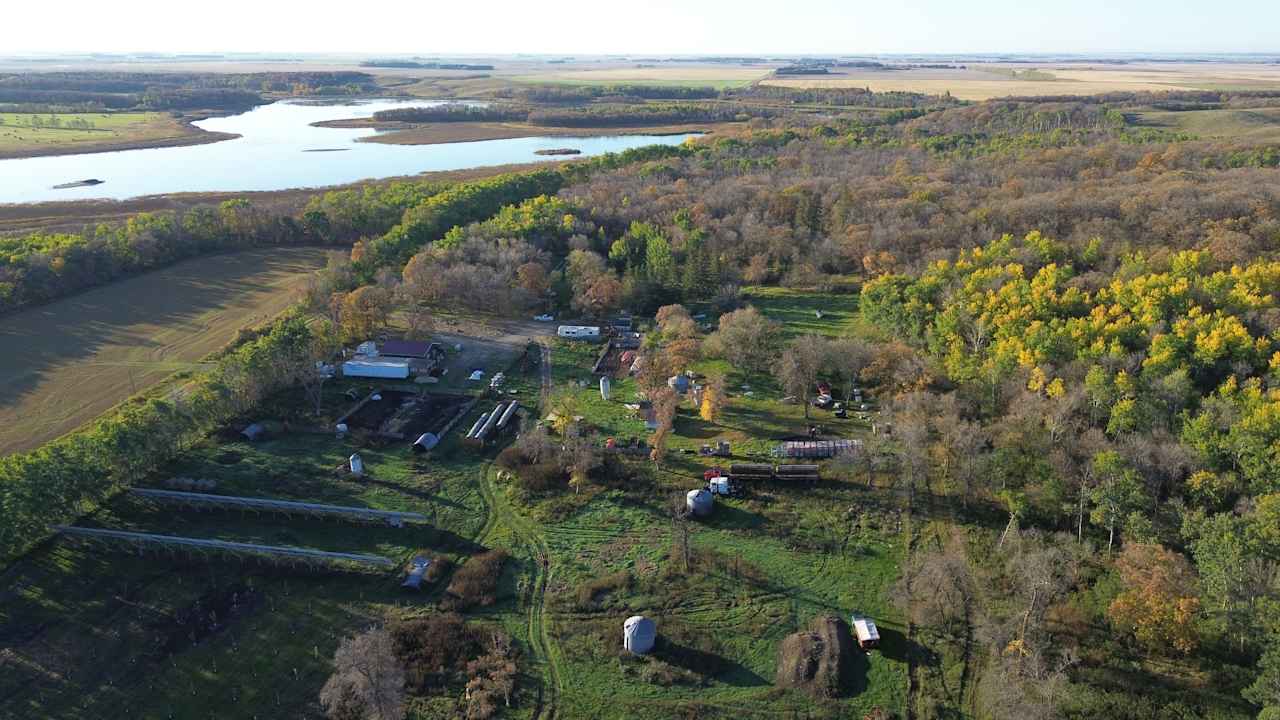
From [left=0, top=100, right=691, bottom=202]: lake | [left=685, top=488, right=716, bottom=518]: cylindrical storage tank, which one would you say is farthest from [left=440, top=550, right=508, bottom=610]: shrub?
[left=0, top=100, right=691, bottom=202]: lake

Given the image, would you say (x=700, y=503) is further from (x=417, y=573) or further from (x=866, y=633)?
(x=417, y=573)

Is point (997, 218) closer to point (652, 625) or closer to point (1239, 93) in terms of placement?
point (652, 625)

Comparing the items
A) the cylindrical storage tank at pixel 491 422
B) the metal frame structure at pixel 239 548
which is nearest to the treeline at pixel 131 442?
the metal frame structure at pixel 239 548

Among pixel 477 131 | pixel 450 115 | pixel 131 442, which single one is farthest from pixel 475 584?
pixel 450 115

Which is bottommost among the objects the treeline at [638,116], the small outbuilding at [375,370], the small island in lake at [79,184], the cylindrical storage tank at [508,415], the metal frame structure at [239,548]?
the metal frame structure at [239,548]

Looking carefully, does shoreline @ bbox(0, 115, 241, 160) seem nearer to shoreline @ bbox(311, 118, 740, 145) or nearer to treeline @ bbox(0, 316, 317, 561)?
shoreline @ bbox(311, 118, 740, 145)

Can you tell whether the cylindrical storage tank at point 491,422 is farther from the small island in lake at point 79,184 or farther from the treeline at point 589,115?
A: the treeline at point 589,115
